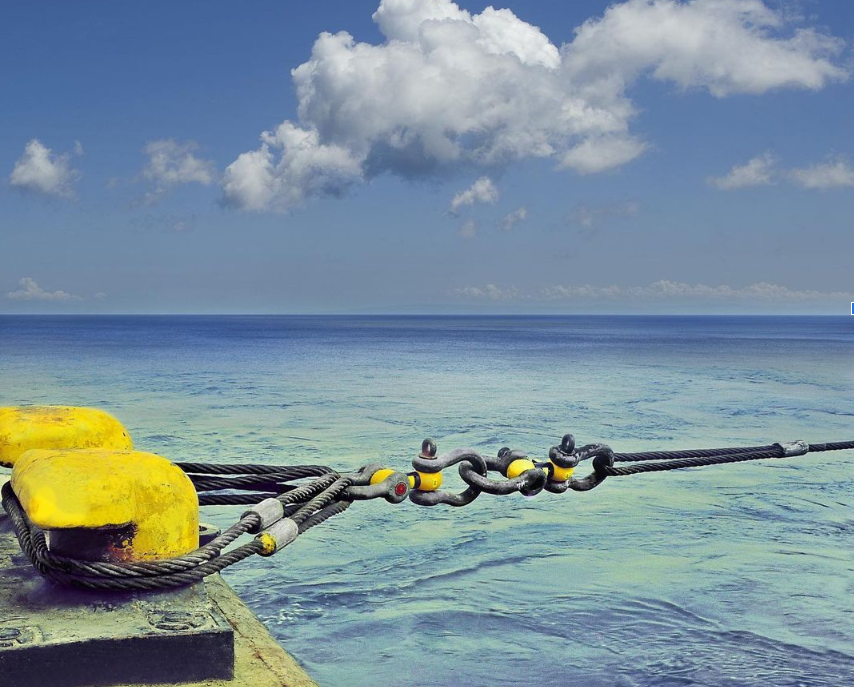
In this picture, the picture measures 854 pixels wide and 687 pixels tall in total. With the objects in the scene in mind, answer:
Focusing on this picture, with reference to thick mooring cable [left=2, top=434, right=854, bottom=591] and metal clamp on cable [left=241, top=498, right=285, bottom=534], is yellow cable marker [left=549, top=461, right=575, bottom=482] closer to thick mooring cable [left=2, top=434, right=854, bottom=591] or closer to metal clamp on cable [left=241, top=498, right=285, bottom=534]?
thick mooring cable [left=2, top=434, right=854, bottom=591]

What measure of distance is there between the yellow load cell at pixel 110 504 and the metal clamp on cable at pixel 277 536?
17 centimetres

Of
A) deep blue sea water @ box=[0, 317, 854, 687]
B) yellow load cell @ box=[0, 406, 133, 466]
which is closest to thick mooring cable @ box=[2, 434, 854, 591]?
yellow load cell @ box=[0, 406, 133, 466]

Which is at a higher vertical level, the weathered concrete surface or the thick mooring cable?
the thick mooring cable

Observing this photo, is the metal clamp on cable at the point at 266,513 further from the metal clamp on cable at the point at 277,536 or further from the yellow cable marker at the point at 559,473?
the yellow cable marker at the point at 559,473

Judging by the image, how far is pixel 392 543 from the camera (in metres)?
6.99

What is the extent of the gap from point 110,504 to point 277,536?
0.46 m

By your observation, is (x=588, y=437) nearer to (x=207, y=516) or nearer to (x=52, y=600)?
(x=207, y=516)

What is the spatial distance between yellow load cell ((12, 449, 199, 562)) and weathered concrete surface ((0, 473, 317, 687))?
0.40 ft

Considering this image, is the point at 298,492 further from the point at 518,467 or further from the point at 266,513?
the point at 518,467

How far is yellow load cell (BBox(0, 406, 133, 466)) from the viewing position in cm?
275

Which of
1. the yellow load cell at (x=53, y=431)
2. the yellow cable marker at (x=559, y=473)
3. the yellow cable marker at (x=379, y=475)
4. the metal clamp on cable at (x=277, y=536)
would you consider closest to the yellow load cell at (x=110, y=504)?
the metal clamp on cable at (x=277, y=536)

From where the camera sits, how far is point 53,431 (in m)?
2.75

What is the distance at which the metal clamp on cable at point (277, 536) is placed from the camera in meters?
2.16

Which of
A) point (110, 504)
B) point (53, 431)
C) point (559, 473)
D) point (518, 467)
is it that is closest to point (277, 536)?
point (110, 504)
